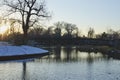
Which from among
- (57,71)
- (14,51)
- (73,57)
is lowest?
(73,57)

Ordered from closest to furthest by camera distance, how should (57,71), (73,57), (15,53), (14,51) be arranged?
(57,71), (15,53), (14,51), (73,57)

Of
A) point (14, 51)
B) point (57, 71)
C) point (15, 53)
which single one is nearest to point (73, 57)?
point (14, 51)

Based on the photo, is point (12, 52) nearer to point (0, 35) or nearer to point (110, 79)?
point (110, 79)

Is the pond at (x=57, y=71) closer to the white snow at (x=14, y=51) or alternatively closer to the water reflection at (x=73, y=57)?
the water reflection at (x=73, y=57)

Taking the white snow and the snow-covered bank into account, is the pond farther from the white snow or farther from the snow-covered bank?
the white snow

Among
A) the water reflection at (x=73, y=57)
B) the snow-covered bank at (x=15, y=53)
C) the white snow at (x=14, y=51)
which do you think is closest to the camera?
the snow-covered bank at (x=15, y=53)

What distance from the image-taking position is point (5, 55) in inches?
2339

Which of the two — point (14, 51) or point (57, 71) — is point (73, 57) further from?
point (57, 71)

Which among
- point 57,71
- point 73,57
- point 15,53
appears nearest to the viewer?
point 57,71

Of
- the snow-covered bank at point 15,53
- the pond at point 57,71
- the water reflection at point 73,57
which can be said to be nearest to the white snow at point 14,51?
the snow-covered bank at point 15,53

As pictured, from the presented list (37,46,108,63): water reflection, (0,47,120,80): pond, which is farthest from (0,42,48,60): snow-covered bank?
(0,47,120,80): pond

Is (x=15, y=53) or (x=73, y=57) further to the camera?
(x=73, y=57)

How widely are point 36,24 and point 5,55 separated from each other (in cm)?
2028

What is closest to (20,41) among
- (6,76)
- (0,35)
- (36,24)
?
(36,24)
